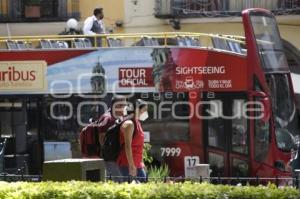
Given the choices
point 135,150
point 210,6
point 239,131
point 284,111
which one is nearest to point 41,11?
point 210,6

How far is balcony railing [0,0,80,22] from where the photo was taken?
23828 millimetres

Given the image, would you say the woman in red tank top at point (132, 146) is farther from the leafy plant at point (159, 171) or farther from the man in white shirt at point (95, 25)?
the man in white shirt at point (95, 25)

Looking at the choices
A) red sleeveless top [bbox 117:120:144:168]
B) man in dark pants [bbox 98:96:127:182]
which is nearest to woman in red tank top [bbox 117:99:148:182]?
red sleeveless top [bbox 117:120:144:168]

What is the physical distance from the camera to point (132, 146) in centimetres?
1074

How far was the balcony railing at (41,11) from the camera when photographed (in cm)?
2383

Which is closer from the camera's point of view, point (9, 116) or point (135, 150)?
point (135, 150)

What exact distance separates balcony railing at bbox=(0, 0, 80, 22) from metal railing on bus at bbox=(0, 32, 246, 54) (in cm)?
708

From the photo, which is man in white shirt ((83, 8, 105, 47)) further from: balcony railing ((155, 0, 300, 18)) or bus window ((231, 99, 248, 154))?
balcony railing ((155, 0, 300, 18))

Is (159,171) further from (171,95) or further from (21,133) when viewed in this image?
(21,133)

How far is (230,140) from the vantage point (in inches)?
611

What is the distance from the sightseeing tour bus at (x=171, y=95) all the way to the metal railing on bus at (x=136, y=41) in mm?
25

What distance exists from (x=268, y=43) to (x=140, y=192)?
8.93 m

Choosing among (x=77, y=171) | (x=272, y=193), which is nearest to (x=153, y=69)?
(x=77, y=171)

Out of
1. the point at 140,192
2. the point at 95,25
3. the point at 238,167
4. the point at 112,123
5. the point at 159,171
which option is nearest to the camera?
the point at 140,192
